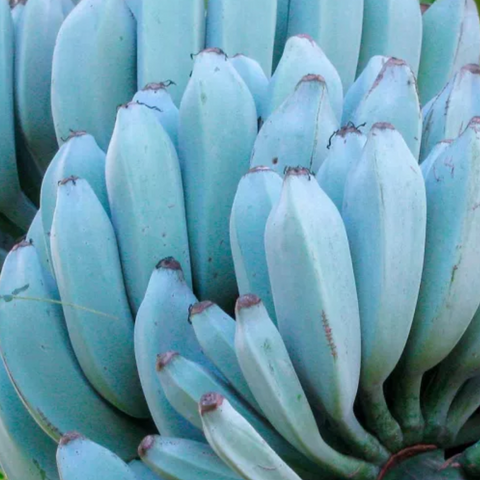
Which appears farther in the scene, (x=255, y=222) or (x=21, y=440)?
(x=21, y=440)

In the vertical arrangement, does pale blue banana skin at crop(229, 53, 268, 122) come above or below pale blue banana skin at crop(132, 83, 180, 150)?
above

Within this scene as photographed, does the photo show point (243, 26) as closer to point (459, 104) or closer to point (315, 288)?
point (459, 104)

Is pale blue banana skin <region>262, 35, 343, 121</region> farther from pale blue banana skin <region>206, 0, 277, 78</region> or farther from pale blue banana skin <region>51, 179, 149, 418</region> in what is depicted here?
pale blue banana skin <region>51, 179, 149, 418</region>

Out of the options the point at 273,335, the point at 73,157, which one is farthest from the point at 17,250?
the point at 273,335

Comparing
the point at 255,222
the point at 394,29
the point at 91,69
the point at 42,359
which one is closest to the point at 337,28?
the point at 394,29

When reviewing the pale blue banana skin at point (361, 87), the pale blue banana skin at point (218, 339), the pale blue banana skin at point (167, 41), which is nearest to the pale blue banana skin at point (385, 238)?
the pale blue banana skin at point (218, 339)

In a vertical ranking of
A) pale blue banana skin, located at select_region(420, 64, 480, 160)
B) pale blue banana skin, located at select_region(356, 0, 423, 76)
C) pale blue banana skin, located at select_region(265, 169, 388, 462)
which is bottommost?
pale blue banana skin, located at select_region(265, 169, 388, 462)

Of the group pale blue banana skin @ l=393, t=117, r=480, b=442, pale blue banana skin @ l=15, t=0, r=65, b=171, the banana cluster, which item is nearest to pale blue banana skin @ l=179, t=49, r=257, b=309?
the banana cluster
